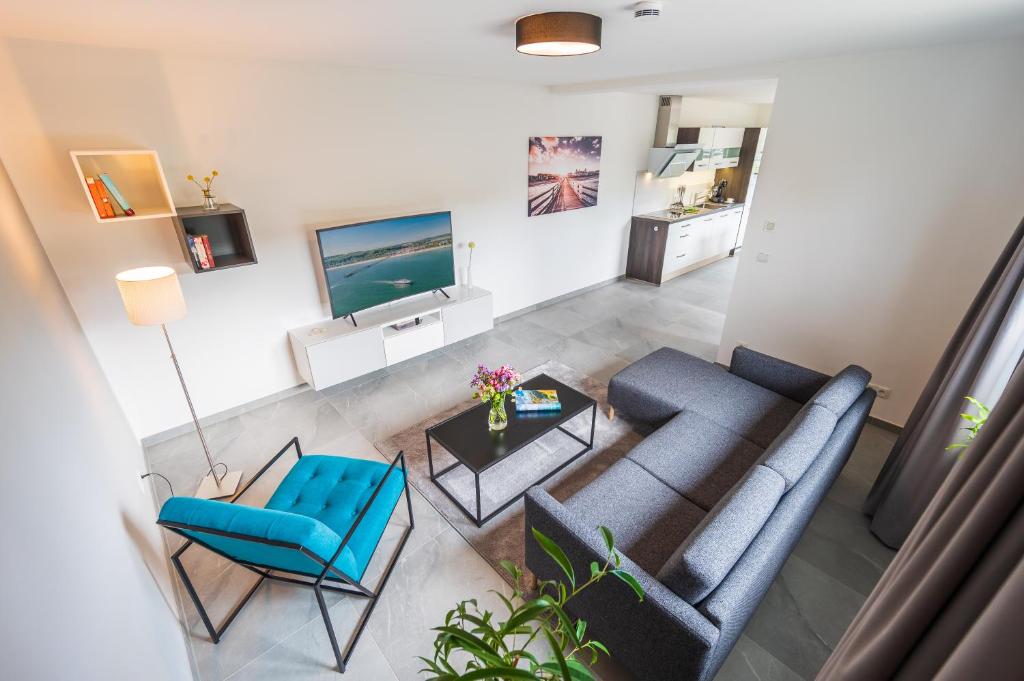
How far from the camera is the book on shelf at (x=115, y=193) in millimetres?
2447

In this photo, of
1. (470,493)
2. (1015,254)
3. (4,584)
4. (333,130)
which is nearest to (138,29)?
(333,130)

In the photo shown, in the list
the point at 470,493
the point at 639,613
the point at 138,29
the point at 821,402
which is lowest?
the point at 470,493

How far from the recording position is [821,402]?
7.51ft

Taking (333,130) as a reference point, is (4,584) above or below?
below

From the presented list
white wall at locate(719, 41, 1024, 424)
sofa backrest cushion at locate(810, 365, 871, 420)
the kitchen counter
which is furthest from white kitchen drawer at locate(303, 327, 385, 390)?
the kitchen counter

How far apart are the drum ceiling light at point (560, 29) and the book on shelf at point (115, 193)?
2403mm

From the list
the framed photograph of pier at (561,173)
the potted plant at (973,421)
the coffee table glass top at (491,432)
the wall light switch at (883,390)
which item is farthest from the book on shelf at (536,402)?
the framed photograph of pier at (561,173)

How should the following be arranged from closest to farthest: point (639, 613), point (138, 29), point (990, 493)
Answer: point (990, 493), point (639, 613), point (138, 29)

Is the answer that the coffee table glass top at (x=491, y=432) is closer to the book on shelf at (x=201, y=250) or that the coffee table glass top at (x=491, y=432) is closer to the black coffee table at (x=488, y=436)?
the black coffee table at (x=488, y=436)

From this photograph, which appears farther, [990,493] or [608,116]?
[608,116]

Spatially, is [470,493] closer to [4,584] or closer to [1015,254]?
[4,584]

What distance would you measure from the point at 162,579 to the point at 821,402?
130 inches

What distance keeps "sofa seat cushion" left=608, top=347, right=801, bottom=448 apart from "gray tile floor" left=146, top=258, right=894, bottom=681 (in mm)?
589

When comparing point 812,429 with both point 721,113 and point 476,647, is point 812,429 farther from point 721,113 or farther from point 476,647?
point 721,113
